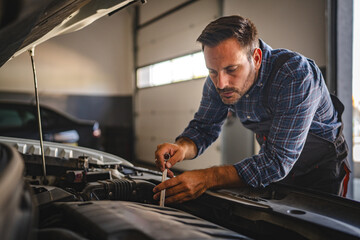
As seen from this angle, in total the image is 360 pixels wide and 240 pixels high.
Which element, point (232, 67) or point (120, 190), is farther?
point (232, 67)

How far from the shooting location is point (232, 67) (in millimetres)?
1265

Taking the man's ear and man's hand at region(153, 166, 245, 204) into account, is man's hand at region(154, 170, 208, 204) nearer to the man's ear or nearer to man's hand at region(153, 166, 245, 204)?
man's hand at region(153, 166, 245, 204)

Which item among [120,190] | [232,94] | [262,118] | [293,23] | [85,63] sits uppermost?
[85,63]

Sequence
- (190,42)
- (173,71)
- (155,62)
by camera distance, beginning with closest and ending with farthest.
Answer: (190,42) < (173,71) < (155,62)

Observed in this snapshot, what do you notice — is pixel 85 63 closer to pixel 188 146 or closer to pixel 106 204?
pixel 188 146

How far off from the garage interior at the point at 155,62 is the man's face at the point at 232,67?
63.7 inches

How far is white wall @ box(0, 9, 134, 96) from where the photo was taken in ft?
19.5

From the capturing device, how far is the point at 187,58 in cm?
470

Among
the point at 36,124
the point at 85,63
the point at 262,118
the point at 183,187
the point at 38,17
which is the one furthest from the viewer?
the point at 85,63

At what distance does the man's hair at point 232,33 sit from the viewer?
1.28 m

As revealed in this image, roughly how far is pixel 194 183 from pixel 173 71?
4218 mm

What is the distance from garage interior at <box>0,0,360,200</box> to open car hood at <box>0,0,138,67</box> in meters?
2.29

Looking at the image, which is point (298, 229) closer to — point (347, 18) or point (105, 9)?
point (105, 9)

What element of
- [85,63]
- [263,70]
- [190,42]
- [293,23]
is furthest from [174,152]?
[85,63]
